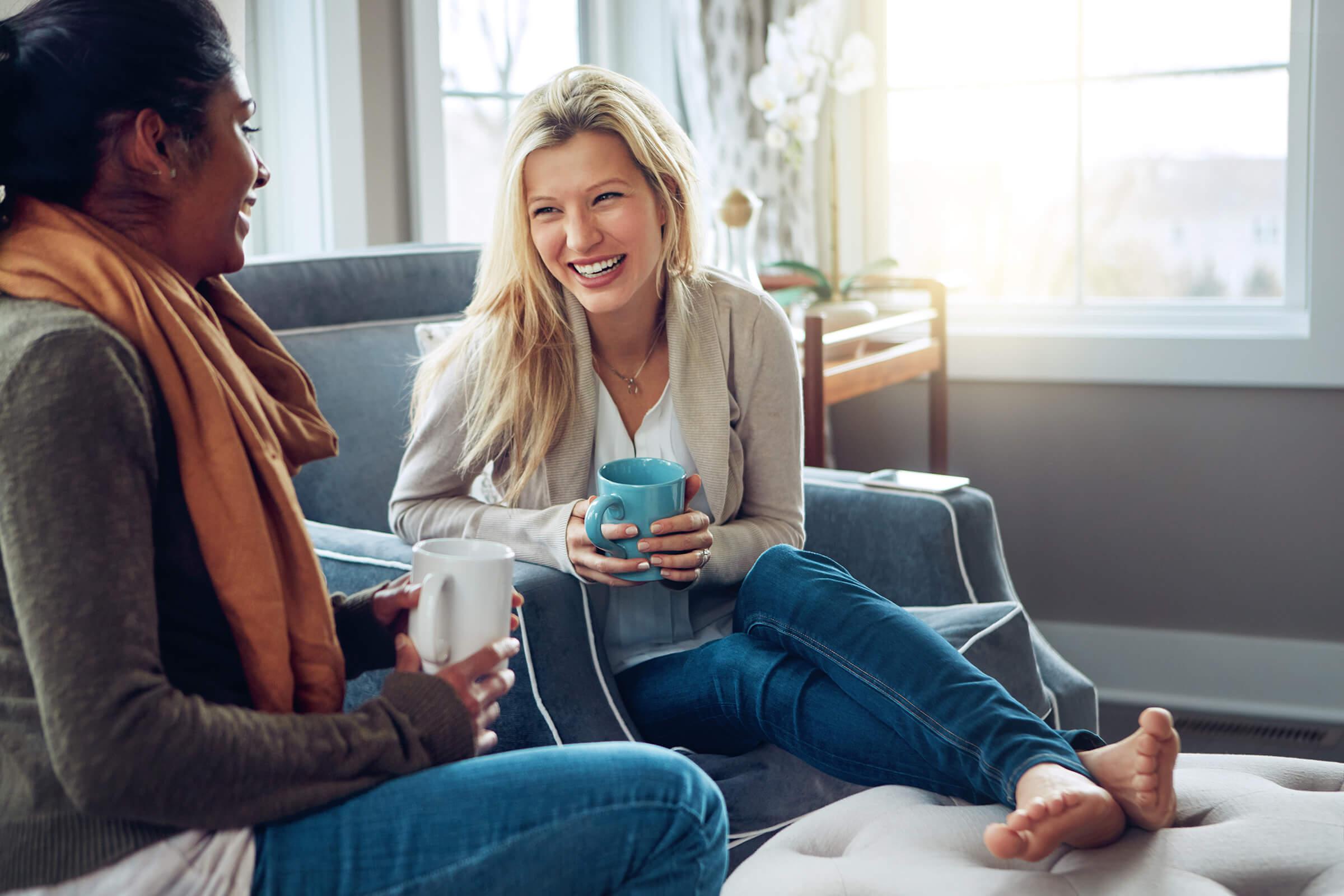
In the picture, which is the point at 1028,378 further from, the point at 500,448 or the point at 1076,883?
the point at 1076,883

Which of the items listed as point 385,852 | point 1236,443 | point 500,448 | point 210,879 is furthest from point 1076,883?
point 1236,443

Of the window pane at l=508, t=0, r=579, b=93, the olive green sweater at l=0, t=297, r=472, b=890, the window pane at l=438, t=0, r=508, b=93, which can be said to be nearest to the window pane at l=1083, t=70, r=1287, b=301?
the window pane at l=508, t=0, r=579, b=93

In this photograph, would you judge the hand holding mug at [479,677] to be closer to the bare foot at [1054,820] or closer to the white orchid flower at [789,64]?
the bare foot at [1054,820]

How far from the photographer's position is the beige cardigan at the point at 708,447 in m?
1.54

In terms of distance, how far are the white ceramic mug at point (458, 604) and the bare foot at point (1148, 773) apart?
1.90ft

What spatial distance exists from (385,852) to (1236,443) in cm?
248

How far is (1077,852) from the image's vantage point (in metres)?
1.14

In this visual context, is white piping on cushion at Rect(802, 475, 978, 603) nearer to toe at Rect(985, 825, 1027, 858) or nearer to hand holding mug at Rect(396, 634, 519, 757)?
toe at Rect(985, 825, 1027, 858)

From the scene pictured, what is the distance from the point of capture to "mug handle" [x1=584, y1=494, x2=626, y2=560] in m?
1.31

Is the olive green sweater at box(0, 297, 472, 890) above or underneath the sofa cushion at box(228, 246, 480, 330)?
underneath

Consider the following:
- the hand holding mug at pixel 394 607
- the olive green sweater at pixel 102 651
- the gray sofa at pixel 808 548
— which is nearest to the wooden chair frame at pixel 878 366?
the gray sofa at pixel 808 548

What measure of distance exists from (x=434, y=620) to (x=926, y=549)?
40.9 inches

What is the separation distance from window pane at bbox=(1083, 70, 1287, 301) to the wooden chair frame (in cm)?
49

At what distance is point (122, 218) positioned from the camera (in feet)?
2.92
